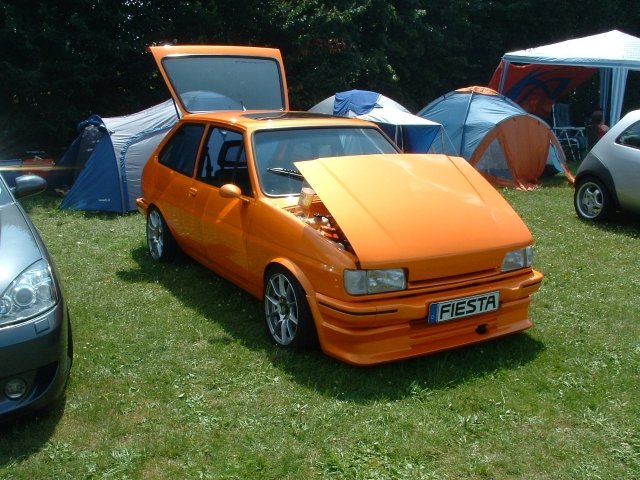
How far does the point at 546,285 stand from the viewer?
6.11 meters

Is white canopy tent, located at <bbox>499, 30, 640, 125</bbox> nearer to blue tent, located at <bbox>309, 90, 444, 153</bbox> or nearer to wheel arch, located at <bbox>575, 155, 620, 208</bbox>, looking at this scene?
blue tent, located at <bbox>309, 90, 444, 153</bbox>

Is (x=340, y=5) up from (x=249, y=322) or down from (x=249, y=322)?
up

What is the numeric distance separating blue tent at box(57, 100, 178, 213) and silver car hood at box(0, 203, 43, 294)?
5.59 metres

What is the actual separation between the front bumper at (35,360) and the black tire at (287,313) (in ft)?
4.65

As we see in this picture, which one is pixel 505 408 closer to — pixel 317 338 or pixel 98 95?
pixel 317 338

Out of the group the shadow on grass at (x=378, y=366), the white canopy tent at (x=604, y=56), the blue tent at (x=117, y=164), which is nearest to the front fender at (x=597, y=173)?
the shadow on grass at (x=378, y=366)

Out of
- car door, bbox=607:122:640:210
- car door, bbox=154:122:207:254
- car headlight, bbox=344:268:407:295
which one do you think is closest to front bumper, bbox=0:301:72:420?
car headlight, bbox=344:268:407:295

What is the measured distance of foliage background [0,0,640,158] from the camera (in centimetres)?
1259

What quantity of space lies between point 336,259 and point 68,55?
10503mm

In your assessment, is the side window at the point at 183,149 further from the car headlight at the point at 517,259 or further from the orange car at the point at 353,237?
the car headlight at the point at 517,259

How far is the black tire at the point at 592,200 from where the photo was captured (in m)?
8.48

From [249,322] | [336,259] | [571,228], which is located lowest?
[571,228]

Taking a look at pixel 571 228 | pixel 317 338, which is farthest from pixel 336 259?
pixel 571 228

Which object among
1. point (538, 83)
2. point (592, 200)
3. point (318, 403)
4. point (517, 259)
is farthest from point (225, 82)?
point (538, 83)
